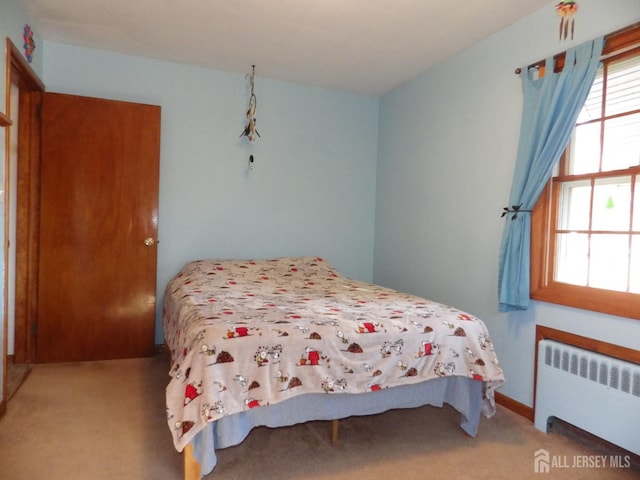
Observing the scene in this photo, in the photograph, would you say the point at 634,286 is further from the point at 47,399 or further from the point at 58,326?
the point at 58,326

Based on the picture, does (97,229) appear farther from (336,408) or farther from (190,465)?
(336,408)

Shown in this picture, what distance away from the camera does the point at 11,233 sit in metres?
2.96

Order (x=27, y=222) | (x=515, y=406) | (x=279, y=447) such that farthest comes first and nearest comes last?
(x=27, y=222), (x=515, y=406), (x=279, y=447)

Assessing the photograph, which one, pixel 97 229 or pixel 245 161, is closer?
pixel 97 229

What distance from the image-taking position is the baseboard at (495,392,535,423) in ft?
7.81

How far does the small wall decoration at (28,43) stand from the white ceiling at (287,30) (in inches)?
4.2

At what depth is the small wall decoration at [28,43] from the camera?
2.64 metres

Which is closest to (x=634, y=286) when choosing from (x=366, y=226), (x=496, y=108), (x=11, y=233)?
(x=496, y=108)

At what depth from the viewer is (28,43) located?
270 cm

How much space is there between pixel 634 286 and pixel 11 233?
380 centimetres

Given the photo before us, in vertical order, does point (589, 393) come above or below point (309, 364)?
below

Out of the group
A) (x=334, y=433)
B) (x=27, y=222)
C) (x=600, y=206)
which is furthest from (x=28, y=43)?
(x=600, y=206)

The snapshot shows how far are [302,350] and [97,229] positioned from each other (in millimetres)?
2183

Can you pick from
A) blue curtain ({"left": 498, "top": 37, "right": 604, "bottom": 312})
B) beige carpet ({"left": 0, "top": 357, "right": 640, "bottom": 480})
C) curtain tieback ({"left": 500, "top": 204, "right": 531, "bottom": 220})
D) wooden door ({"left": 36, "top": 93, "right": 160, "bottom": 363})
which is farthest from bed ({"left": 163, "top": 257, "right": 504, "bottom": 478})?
wooden door ({"left": 36, "top": 93, "right": 160, "bottom": 363})
